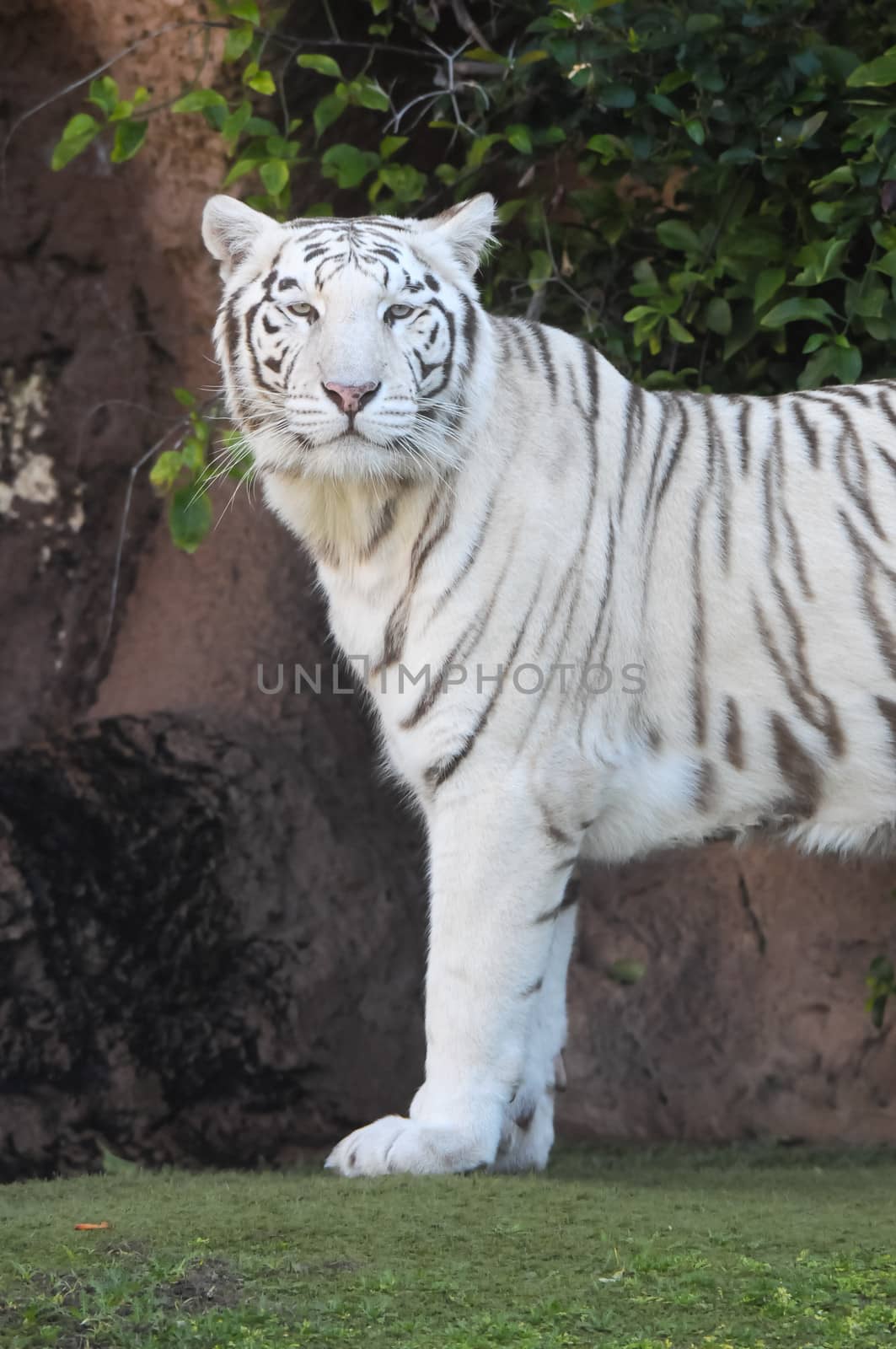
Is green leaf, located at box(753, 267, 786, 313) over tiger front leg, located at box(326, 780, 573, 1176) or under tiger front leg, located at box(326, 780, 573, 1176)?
over

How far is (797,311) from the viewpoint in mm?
3453

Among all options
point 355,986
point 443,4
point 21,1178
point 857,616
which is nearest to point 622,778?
point 857,616

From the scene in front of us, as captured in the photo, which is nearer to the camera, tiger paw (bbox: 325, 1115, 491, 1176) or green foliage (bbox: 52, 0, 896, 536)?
tiger paw (bbox: 325, 1115, 491, 1176)

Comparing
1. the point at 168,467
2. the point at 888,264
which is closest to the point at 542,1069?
the point at 168,467

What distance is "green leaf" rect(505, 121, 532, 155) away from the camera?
3588 millimetres

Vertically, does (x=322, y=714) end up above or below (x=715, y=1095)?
above

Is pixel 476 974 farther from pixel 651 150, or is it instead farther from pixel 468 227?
pixel 651 150

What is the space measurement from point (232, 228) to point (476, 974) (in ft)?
4.67

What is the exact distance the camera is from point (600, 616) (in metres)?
3.00

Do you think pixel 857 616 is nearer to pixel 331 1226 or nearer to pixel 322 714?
pixel 331 1226

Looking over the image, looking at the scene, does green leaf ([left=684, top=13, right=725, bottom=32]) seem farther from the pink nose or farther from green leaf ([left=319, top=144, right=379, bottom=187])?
the pink nose

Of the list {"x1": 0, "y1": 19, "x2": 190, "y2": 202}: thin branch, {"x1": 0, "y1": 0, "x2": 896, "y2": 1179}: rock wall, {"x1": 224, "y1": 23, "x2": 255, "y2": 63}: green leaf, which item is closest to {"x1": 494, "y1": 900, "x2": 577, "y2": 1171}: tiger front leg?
{"x1": 0, "y1": 0, "x2": 896, "y2": 1179}: rock wall

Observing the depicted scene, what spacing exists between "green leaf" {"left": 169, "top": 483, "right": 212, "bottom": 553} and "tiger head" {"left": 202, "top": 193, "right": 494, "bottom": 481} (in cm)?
57

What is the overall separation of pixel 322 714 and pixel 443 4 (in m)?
1.76
